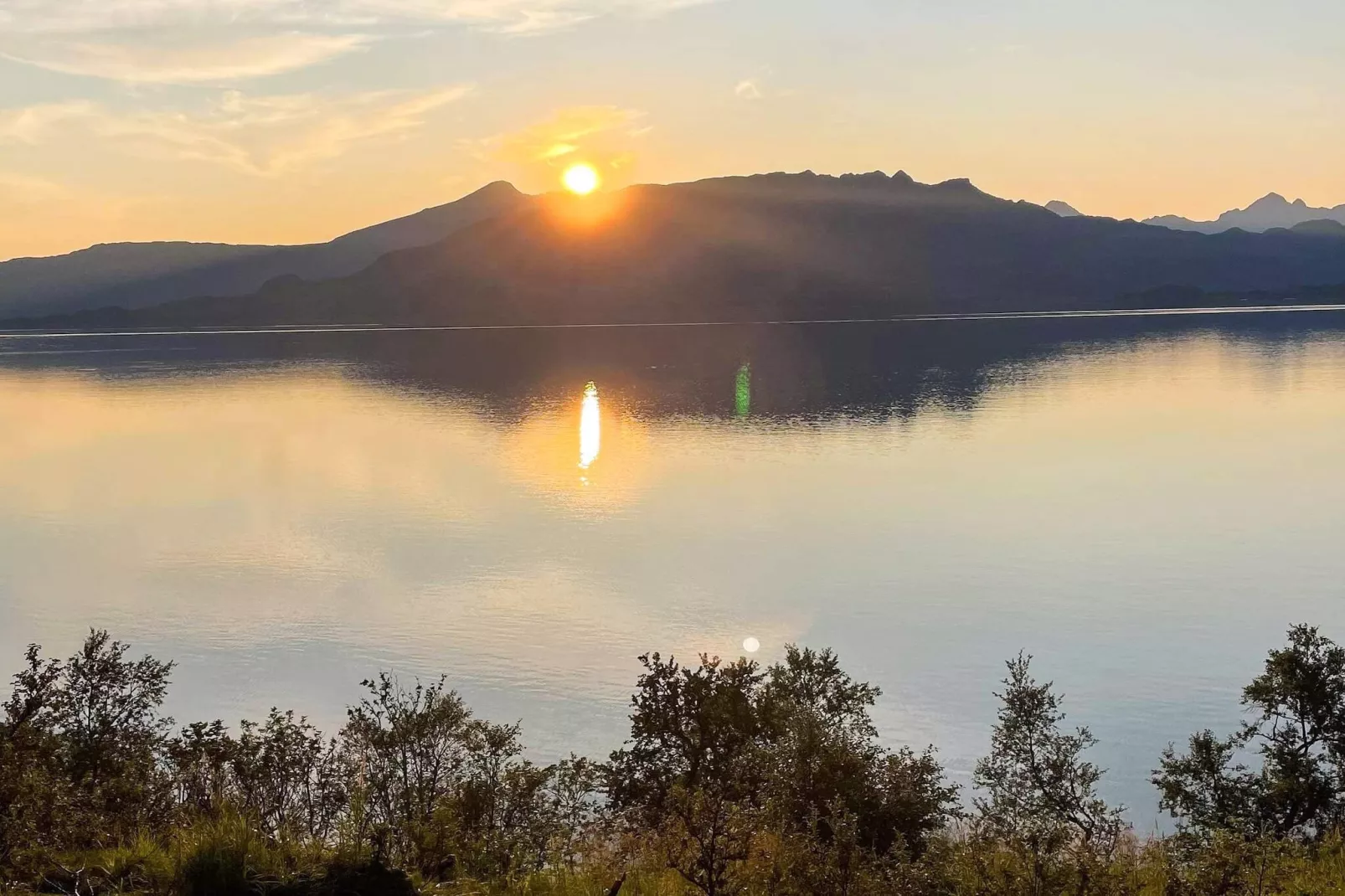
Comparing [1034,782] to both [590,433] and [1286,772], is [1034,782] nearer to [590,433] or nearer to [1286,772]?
[1286,772]

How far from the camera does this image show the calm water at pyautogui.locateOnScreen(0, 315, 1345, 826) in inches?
2036

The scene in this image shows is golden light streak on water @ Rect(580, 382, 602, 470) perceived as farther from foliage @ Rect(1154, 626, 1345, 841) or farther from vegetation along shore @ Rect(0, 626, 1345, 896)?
foliage @ Rect(1154, 626, 1345, 841)

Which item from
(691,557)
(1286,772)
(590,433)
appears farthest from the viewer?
(590,433)

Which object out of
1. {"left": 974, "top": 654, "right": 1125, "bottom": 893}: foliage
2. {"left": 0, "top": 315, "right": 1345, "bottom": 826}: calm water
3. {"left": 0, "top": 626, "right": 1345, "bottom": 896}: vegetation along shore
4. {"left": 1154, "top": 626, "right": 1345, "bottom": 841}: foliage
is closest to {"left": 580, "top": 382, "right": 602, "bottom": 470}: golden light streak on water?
{"left": 0, "top": 315, "right": 1345, "bottom": 826}: calm water

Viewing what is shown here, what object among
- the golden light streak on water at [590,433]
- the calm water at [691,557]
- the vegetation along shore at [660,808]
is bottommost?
the calm water at [691,557]

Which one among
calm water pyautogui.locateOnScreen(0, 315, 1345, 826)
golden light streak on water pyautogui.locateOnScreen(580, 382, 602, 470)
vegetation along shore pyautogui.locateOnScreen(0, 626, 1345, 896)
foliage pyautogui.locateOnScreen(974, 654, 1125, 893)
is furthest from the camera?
golden light streak on water pyautogui.locateOnScreen(580, 382, 602, 470)

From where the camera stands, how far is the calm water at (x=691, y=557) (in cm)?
5172

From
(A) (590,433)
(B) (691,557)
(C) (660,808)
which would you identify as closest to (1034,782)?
(C) (660,808)

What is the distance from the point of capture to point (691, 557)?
7794 centimetres

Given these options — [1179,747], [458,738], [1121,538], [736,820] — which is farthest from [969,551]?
[736,820]

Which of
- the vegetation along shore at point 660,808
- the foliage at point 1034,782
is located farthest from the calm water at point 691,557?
the vegetation along shore at point 660,808

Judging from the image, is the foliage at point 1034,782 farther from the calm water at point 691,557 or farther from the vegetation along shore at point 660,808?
the calm water at point 691,557

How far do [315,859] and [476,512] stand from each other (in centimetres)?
8328

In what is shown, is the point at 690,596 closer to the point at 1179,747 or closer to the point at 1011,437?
the point at 1179,747
